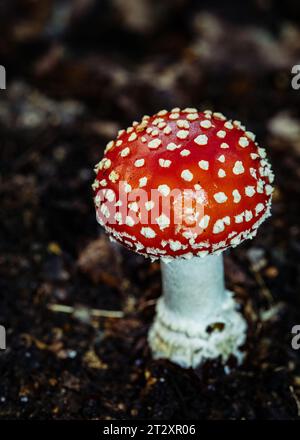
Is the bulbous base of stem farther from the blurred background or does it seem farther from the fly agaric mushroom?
the fly agaric mushroom

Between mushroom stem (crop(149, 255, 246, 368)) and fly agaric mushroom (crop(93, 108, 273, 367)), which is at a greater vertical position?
fly agaric mushroom (crop(93, 108, 273, 367))

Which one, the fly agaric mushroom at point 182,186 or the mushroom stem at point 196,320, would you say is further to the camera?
the mushroom stem at point 196,320

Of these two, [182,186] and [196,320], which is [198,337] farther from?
[182,186]

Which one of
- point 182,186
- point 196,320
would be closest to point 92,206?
point 196,320

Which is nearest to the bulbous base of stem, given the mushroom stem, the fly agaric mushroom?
the mushroom stem

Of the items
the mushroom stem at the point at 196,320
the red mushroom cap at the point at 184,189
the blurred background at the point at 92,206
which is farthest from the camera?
the blurred background at the point at 92,206

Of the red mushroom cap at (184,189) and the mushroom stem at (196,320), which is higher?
the red mushroom cap at (184,189)

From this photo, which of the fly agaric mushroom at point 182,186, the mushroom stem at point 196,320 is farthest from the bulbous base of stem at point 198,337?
the fly agaric mushroom at point 182,186

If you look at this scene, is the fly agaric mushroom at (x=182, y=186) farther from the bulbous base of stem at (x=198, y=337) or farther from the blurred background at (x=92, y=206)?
the blurred background at (x=92, y=206)
